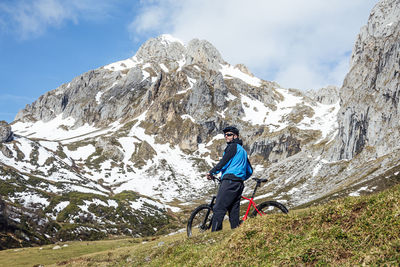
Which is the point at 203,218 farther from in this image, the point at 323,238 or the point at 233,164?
the point at 323,238

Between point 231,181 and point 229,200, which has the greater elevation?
point 231,181

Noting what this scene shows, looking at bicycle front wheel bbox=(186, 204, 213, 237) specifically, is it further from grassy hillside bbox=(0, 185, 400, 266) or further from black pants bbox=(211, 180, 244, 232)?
grassy hillside bbox=(0, 185, 400, 266)

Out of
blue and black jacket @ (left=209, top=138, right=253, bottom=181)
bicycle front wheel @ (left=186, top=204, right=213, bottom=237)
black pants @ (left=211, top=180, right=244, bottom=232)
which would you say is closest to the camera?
black pants @ (left=211, top=180, right=244, bottom=232)

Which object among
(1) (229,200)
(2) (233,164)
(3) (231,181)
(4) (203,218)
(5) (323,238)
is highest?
(2) (233,164)

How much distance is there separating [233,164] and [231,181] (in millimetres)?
805

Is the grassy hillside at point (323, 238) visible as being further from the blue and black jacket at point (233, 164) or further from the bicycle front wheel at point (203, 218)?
the bicycle front wheel at point (203, 218)

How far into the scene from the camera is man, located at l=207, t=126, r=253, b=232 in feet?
42.2

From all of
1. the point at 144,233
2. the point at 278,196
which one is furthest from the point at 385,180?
the point at 144,233

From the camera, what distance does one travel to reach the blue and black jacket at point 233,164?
12969 mm

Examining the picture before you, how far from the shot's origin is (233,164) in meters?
13.2

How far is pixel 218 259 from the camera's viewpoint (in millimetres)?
8969

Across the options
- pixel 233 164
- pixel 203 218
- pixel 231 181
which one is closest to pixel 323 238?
pixel 231 181

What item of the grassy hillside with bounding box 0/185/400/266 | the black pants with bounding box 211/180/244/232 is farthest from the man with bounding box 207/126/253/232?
the grassy hillside with bounding box 0/185/400/266

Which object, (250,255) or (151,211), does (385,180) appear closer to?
(151,211)
